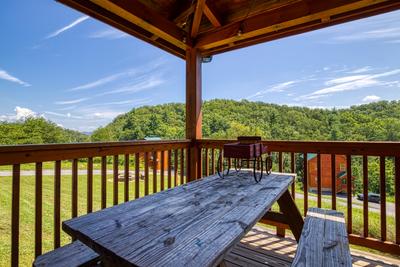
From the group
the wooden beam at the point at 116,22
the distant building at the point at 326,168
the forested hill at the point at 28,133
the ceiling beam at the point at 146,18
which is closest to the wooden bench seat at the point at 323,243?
the distant building at the point at 326,168

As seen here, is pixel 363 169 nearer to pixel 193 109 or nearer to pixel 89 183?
pixel 193 109

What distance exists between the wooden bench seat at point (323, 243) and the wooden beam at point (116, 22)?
9.54 feet

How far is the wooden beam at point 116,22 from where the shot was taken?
2311mm

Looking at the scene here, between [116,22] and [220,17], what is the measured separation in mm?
1450

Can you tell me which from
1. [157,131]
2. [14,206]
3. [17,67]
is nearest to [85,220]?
[14,206]

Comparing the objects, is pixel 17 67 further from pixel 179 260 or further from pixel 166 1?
pixel 179 260

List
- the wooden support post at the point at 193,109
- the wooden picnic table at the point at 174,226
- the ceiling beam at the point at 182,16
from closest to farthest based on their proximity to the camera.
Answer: the wooden picnic table at the point at 174,226
the ceiling beam at the point at 182,16
the wooden support post at the point at 193,109

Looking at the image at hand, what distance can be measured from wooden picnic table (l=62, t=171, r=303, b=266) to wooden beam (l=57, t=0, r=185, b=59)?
2.24 metres

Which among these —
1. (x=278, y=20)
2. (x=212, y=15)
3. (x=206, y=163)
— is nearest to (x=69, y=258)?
(x=206, y=163)

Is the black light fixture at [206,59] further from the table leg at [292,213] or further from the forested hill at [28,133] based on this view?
the table leg at [292,213]

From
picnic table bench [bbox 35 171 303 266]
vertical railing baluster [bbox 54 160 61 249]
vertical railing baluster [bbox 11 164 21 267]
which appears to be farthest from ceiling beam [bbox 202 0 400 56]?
vertical railing baluster [bbox 11 164 21 267]

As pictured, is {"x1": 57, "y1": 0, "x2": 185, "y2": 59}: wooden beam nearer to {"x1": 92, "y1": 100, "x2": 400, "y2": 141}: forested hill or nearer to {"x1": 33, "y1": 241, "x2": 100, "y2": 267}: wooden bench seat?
{"x1": 92, "y1": 100, "x2": 400, "y2": 141}: forested hill

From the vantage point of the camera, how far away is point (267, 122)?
163 inches

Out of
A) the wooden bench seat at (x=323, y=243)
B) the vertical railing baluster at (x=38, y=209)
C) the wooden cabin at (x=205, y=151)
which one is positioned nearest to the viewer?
the wooden bench seat at (x=323, y=243)
